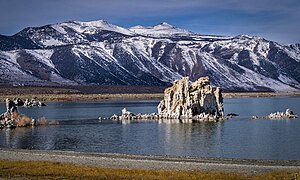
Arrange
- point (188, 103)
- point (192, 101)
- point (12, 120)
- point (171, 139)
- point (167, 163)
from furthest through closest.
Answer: point (192, 101)
point (188, 103)
point (12, 120)
point (171, 139)
point (167, 163)

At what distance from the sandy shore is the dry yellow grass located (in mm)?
2770

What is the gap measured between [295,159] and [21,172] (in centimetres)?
2689

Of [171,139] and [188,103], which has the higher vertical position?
[188,103]

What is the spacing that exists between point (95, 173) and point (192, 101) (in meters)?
73.6

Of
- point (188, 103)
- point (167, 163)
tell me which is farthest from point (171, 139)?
point (188, 103)

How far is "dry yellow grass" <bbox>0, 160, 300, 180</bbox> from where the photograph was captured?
33.9m

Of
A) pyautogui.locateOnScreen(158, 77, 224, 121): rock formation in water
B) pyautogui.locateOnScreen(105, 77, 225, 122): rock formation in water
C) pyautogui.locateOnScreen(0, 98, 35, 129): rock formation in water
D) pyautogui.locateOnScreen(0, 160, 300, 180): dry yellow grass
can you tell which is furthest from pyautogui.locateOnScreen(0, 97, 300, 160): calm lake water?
pyautogui.locateOnScreen(0, 160, 300, 180): dry yellow grass

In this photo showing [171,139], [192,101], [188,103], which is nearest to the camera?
[171,139]

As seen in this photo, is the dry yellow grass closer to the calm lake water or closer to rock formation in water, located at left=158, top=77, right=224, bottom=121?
the calm lake water

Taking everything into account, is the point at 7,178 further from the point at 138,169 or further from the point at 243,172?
the point at 243,172

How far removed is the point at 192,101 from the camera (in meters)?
108

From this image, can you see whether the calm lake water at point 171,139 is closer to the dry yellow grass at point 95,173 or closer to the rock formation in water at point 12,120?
the rock formation in water at point 12,120

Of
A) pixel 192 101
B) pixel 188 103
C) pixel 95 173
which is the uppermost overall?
pixel 192 101

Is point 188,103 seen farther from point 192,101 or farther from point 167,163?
point 167,163
